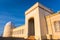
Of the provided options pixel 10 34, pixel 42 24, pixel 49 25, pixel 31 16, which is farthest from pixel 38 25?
pixel 10 34

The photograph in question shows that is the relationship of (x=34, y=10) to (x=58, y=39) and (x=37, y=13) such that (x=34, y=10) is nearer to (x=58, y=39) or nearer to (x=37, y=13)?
(x=37, y=13)

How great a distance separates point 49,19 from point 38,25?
1908mm

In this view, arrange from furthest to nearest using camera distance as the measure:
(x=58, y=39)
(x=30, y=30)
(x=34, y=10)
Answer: (x=30, y=30), (x=34, y=10), (x=58, y=39)

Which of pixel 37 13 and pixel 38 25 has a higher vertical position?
pixel 37 13

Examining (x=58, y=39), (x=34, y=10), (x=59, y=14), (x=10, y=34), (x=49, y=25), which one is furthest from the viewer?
(x=10, y=34)

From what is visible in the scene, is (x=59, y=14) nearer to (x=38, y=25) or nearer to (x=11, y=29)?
(x=38, y=25)

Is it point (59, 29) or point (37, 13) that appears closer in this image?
point (59, 29)

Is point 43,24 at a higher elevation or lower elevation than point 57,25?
higher

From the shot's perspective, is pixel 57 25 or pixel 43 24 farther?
pixel 43 24

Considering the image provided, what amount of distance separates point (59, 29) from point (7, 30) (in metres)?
17.9

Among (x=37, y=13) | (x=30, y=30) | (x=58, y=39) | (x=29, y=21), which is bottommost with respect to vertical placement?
(x=58, y=39)

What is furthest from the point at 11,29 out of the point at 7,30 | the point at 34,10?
the point at 34,10

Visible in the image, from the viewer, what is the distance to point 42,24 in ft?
36.4

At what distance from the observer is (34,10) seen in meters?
12.3
